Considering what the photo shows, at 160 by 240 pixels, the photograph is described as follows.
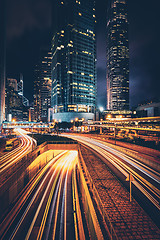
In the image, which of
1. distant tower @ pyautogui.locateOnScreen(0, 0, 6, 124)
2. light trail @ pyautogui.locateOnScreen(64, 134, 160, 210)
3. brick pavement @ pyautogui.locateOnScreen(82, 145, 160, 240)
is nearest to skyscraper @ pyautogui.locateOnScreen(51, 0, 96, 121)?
distant tower @ pyautogui.locateOnScreen(0, 0, 6, 124)

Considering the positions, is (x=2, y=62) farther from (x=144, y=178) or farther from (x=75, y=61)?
(x=144, y=178)

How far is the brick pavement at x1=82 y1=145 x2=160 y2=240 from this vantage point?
23.0 ft

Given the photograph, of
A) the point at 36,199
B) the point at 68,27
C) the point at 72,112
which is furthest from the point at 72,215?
the point at 68,27

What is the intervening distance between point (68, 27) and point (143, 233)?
153 m

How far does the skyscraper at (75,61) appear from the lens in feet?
382

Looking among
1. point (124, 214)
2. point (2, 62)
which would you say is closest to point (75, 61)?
point (2, 62)

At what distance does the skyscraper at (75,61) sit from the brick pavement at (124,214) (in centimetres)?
10211

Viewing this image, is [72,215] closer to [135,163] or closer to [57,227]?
[57,227]

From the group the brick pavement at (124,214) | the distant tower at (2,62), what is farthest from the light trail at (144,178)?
the distant tower at (2,62)

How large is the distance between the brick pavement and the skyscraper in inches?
4020

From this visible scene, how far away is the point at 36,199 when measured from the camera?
14.9 meters

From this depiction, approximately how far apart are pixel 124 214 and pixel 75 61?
12908 centimetres

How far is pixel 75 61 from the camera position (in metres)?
118

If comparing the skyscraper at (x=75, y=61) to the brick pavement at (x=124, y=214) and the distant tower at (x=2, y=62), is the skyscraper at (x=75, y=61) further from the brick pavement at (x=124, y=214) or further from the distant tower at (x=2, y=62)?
the brick pavement at (x=124, y=214)
